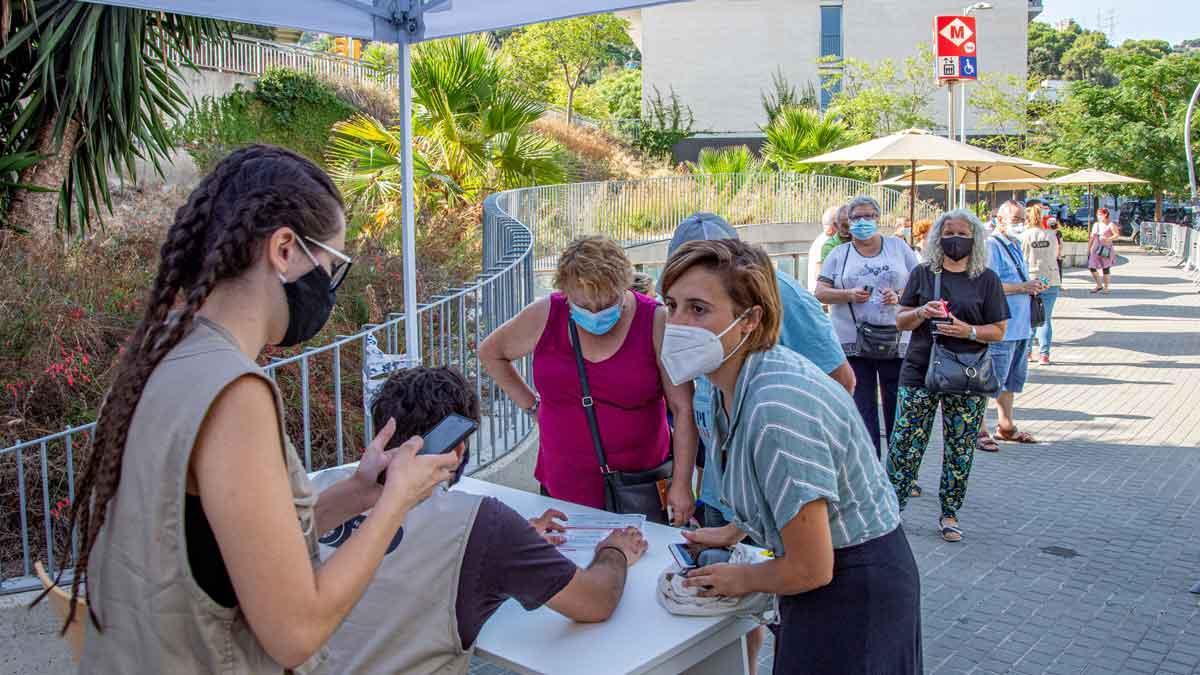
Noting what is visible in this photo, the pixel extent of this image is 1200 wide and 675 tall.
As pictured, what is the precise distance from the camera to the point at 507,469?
6223mm

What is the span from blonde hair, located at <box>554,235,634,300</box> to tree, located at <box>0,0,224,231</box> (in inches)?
229

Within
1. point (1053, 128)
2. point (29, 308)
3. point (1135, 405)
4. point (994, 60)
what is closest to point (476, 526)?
point (29, 308)

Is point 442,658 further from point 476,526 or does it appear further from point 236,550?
point 236,550

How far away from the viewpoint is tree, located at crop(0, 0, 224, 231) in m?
8.24

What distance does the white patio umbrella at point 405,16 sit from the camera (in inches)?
175

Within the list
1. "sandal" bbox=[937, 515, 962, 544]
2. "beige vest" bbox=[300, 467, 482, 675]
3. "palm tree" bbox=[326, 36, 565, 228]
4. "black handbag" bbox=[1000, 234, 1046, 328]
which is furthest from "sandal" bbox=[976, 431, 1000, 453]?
"palm tree" bbox=[326, 36, 565, 228]

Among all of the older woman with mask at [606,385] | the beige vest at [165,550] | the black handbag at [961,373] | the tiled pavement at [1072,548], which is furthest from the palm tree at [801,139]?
the beige vest at [165,550]

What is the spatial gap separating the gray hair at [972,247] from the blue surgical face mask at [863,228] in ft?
2.13

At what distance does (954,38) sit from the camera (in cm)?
1766

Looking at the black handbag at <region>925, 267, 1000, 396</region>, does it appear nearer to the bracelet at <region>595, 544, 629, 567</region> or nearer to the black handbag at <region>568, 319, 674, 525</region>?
the black handbag at <region>568, 319, 674, 525</region>

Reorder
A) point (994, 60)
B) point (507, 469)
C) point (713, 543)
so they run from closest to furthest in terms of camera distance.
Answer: point (713, 543) → point (507, 469) → point (994, 60)

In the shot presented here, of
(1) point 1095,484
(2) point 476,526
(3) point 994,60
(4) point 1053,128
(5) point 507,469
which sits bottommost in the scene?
(1) point 1095,484

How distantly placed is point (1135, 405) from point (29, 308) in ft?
32.9

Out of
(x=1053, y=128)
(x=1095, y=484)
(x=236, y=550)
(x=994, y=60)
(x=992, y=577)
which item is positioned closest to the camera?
(x=236, y=550)
